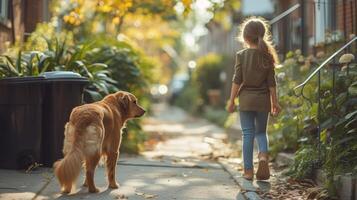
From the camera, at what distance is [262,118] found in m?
6.85

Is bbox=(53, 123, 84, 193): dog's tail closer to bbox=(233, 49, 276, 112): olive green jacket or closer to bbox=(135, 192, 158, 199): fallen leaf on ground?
bbox=(135, 192, 158, 199): fallen leaf on ground

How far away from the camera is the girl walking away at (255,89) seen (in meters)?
6.70

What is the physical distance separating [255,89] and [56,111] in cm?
234

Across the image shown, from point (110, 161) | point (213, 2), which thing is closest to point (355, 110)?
point (110, 161)

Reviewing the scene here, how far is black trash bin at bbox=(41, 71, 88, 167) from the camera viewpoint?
6.99 metres

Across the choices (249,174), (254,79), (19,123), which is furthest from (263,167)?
(19,123)

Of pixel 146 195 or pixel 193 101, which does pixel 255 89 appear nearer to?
pixel 146 195

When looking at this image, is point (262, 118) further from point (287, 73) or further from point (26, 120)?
point (26, 120)

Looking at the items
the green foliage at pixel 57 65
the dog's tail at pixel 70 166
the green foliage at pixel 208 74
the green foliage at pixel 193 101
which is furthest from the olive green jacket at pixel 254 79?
the green foliage at pixel 193 101

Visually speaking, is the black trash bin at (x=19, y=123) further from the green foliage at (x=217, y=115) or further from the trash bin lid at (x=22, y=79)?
the green foliage at (x=217, y=115)

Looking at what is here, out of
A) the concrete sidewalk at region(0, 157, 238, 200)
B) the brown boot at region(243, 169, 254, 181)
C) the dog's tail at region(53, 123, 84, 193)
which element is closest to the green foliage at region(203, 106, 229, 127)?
the concrete sidewalk at region(0, 157, 238, 200)

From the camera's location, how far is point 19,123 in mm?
6836

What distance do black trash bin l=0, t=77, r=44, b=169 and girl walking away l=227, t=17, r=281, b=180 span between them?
2.26 meters

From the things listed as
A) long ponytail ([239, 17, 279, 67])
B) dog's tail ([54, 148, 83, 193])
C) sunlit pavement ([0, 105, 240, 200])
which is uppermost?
long ponytail ([239, 17, 279, 67])
